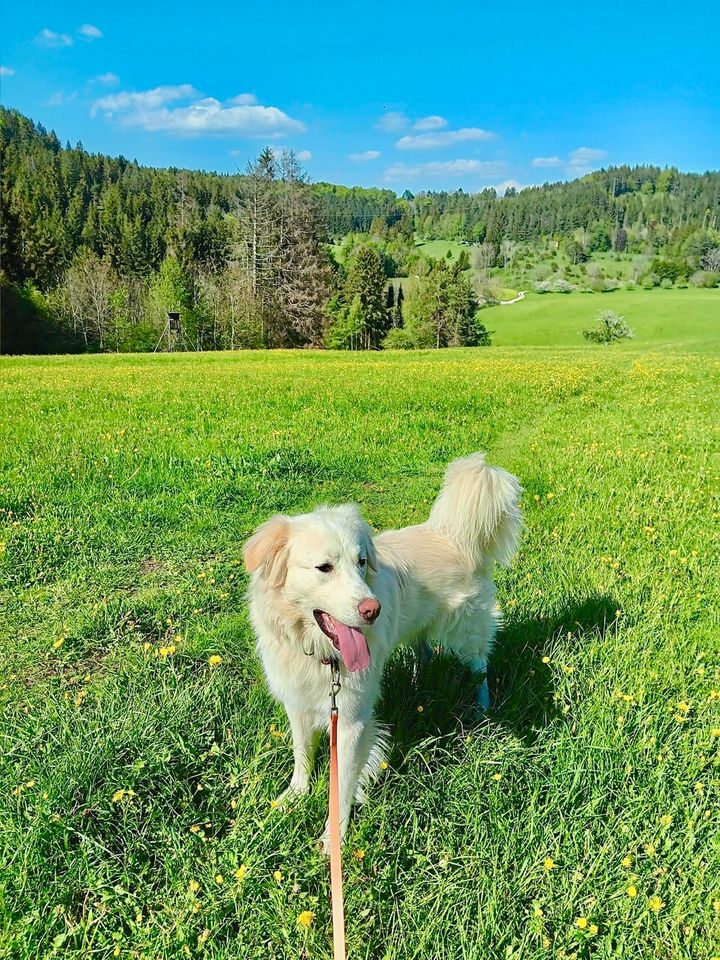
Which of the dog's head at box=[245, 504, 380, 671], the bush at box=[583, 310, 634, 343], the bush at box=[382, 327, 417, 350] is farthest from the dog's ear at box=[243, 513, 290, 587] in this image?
the bush at box=[583, 310, 634, 343]

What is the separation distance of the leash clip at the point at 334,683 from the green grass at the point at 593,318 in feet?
244

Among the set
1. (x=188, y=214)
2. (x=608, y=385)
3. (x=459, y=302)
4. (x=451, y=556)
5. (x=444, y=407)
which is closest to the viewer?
(x=451, y=556)

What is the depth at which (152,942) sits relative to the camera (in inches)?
93.0

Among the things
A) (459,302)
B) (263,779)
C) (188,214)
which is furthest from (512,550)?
(188,214)

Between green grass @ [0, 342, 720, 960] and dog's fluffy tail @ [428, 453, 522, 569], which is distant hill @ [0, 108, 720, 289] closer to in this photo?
green grass @ [0, 342, 720, 960]

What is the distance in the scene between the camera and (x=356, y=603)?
2.63m

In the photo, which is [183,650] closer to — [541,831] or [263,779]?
[263,779]

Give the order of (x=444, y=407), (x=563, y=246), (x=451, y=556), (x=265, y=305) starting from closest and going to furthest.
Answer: (x=451, y=556)
(x=444, y=407)
(x=265, y=305)
(x=563, y=246)

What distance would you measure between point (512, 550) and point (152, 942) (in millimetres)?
2945

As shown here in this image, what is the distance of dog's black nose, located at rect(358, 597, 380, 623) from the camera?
2604 millimetres

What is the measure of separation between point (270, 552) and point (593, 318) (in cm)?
9121

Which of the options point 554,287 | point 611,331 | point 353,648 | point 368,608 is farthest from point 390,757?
point 554,287

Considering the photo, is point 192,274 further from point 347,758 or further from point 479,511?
point 347,758

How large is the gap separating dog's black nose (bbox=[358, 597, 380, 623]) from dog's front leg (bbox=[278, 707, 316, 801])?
845mm
